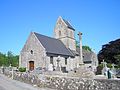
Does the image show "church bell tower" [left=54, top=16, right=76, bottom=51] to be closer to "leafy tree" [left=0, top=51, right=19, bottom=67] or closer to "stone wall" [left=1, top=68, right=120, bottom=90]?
"leafy tree" [left=0, top=51, right=19, bottom=67]

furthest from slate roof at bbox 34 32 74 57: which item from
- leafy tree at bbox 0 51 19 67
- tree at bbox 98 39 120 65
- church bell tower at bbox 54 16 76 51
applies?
leafy tree at bbox 0 51 19 67

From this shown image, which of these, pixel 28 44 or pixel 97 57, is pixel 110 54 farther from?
pixel 28 44

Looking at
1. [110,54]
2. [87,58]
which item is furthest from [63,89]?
[110,54]

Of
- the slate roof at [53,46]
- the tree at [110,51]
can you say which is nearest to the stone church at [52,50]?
the slate roof at [53,46]

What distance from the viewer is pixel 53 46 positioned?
1933 inches

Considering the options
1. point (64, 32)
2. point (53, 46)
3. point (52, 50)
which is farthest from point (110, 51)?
point (52, 50)

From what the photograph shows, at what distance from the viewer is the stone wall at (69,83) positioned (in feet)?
50.8

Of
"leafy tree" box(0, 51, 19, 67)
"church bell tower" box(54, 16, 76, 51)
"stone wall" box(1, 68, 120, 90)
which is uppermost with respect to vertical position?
"church bell tower" box(54, 16, 76, 51)

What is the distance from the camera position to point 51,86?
20.5m

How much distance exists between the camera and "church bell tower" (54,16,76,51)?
184 ft

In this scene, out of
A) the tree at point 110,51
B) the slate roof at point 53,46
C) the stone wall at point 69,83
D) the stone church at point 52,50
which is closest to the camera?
the stone wall at point 69,83

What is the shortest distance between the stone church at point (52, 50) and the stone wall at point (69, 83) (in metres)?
15.3

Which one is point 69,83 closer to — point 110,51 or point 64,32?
point 64,32

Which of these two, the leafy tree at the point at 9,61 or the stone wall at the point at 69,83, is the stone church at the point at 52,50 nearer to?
the stone wall at the point at 69,83
